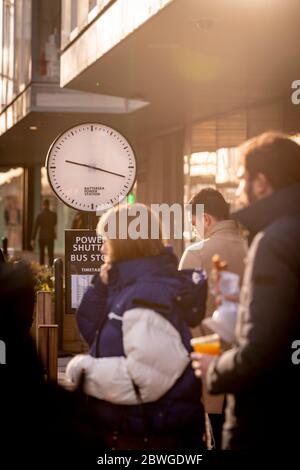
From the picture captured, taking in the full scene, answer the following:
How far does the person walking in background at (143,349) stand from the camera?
4102mm

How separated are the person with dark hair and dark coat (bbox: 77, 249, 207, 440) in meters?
0.42

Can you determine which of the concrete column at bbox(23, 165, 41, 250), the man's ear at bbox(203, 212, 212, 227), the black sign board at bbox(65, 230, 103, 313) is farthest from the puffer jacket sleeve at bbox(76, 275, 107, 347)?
the concrete column at bbox(23, 165, 41, 250)

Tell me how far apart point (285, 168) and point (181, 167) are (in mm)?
18982

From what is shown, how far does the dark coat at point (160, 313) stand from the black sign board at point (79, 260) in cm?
469

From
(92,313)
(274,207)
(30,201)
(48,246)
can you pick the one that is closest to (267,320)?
(274,207)

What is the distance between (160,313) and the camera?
4145 mm

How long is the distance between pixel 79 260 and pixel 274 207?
18.2ft

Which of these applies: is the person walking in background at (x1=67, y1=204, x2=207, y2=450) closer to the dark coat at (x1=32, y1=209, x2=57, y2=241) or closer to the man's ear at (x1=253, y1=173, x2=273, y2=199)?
the man's ear at (x1=253, y1=173, x2=273, y2=199)

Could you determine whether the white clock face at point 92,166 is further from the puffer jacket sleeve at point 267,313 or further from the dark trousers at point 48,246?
the dark trousers at point 48,246

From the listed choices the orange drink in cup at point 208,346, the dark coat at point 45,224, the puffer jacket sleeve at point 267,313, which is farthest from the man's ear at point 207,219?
the dark coat at point 45,224

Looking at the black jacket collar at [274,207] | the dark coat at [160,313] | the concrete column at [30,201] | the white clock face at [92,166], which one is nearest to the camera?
the black jacket collar at [274,207]

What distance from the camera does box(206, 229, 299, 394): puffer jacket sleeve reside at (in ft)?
11.5
